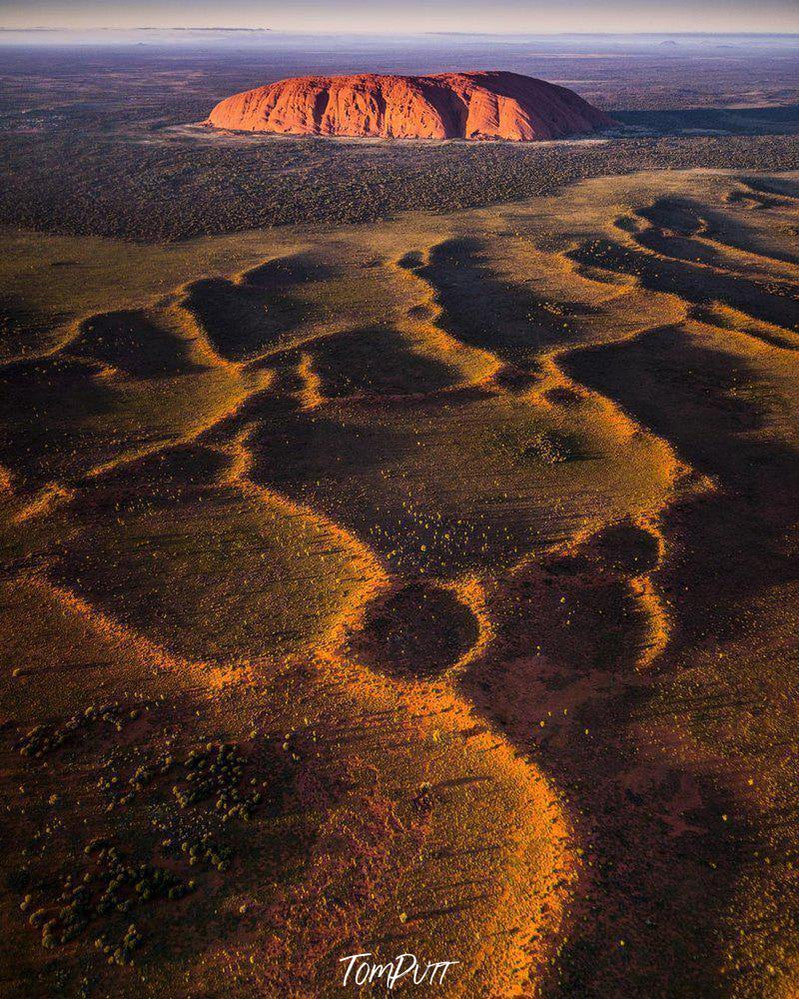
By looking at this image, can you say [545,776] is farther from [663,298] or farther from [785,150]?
[785,150]

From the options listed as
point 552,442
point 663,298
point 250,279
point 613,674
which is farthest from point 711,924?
point 250,279

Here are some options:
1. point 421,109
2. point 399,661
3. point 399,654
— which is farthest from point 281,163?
point 399,661

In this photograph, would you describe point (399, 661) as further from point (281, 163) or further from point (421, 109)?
point (421, 109)

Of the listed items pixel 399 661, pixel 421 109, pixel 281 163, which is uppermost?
pixel 421 109

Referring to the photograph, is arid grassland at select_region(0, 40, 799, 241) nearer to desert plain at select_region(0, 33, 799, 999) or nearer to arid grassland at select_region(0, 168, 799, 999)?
desert plain at select_region(0, 33, 799, 999)

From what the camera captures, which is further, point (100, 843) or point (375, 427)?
point (375, 427)

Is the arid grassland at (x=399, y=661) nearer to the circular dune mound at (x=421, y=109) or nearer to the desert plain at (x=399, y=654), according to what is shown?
the desert plain at (x=399, y=654)
